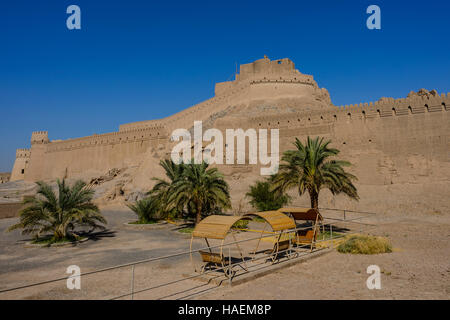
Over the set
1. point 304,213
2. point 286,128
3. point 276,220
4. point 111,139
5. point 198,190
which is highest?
point 111,139

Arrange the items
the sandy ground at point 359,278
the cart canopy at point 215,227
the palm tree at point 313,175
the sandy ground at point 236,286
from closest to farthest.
A: the sandy ground at point 359,278 → the sandy ground at point 236,286 → the cart canopy at point 215,227 → the palm tree at point 313,175

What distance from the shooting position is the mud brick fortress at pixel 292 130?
765 inches

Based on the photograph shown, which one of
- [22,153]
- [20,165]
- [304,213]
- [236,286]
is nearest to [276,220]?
[236,286]

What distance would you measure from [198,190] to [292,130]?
12892 mm

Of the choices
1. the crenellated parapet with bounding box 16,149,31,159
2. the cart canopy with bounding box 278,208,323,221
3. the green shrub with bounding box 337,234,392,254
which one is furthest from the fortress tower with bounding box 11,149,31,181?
the green shrub with bounding box 337,234,392,254

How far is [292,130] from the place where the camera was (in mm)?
24953

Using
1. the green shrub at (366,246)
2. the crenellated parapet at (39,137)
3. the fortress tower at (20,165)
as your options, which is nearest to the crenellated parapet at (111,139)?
the crenellated parapet at (39,137)

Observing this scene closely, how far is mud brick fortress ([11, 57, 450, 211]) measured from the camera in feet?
63.7

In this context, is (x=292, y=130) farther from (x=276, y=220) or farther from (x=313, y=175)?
(x=276, y=220)

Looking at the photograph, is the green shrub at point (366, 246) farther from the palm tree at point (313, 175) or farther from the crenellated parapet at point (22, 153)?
the crenellated parapet at point (22, 153)

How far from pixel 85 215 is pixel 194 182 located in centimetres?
505

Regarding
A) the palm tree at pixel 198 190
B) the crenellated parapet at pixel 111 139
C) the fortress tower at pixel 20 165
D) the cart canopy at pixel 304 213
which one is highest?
the crenellated parapet at pixel 111 139

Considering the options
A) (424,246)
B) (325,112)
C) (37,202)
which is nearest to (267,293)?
(424,246)

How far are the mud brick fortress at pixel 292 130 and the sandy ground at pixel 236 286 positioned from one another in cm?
920
